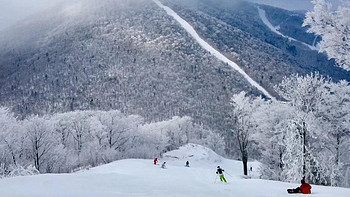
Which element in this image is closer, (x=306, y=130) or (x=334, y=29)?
(x=334, y=29)

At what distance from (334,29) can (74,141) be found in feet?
199

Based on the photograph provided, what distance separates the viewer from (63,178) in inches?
627

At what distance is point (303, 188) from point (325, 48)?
8164mm

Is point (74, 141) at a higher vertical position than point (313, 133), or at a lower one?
lower

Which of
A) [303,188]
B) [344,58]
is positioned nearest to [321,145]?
[303,188]

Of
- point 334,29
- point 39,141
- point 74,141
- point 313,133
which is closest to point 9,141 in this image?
point 39,141

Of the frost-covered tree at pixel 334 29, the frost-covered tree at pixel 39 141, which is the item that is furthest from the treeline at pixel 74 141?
the frost-covered tree at pixel 334 29

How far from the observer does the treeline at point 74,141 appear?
40.1m

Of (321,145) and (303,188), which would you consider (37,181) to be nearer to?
(303,188)

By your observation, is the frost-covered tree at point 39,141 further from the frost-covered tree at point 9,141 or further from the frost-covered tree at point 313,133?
the frost-covered tree at point 313,133

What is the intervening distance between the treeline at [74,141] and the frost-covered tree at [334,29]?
2236 centimetres

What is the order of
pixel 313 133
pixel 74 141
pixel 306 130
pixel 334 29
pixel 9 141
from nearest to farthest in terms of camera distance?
1. pixel 334 29
2. pixel 306 130
3. pixel 313 133
4. pixel 9 141
5. pixel 74 141

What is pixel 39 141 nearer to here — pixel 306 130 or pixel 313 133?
pixel 306 130

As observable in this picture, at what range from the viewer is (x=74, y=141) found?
6406 cm
